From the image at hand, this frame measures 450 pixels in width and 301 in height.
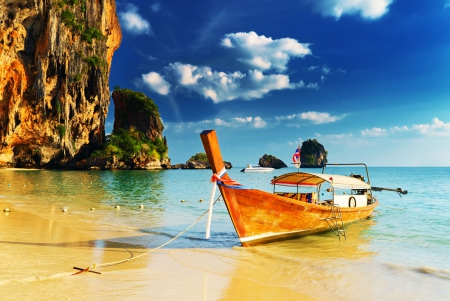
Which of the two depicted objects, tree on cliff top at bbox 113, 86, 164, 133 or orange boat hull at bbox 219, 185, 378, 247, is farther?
tree on cliff top at bbox 113, 86, 164, 133

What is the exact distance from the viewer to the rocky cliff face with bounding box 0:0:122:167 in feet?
152

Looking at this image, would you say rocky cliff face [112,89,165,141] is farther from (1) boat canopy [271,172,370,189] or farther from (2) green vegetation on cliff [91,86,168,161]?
(1) boat canopy [271,172,370,189]

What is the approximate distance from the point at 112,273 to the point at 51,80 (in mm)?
58506

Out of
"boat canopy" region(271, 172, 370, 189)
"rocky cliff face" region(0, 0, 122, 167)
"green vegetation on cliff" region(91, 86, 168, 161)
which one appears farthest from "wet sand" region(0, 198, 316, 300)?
"green vegetation on cliff" region(91, 86, 168, 161)

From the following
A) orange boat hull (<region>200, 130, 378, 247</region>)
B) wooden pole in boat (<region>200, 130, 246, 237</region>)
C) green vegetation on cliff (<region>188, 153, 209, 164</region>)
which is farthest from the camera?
green vegetation on cliff (<region>188, 153, 209, 164</region>)

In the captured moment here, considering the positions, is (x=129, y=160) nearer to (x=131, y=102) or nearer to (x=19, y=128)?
(x=131, y=102)

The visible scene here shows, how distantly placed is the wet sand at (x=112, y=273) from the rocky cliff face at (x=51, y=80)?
4700 cm

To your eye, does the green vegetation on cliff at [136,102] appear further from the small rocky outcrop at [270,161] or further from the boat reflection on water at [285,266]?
the boat reflection on water at [285,266]

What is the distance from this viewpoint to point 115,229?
34.2 feet

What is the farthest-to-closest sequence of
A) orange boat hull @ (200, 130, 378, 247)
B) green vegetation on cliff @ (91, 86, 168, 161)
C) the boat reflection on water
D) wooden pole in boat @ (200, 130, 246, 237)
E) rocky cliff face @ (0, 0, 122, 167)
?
green vegetation on cliff @ (91, 86, 168, 161) → rocky cliff face @ (0, 0, 122, 167) → orange boat hull @ (200, 130, 378, 247) → wooden pole in boat @ (200, 130, 246, 237) → the boat reflection on water

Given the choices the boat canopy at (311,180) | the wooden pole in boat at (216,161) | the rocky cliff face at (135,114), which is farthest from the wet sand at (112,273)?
the rocky cliff face at (135,114)

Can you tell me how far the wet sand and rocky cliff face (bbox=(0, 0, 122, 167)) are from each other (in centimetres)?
4700

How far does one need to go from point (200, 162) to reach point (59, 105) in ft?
227

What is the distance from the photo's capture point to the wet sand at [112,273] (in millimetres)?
4500
